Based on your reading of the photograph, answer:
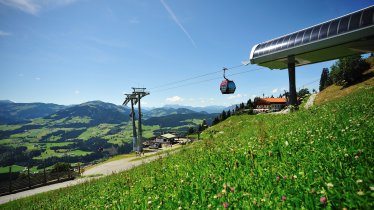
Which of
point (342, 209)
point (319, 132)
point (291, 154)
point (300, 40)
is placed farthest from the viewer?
point (300, 40)

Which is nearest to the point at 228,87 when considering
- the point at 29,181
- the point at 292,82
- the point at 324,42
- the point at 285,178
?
the point at 292,82

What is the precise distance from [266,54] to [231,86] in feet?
18.9

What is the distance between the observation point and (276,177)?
4.88 metres

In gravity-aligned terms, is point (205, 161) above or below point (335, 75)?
below

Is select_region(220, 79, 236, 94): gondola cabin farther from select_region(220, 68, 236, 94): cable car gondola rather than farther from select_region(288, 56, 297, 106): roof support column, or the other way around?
select_region(288, 56, 297, 106): roof support column

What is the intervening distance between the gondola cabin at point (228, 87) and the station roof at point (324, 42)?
3712 mm

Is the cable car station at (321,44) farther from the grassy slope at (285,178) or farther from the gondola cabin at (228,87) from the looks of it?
the grassy slope at (285,178)

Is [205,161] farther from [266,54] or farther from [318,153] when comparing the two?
[266,54]

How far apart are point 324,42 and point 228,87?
11.4 m

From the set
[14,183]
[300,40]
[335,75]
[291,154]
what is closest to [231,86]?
[300,40]

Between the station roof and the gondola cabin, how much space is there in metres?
3.71

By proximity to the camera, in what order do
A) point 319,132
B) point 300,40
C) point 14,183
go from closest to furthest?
point 319,132, point 300,40, point 14,183

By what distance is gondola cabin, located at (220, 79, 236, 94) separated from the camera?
94.5ft

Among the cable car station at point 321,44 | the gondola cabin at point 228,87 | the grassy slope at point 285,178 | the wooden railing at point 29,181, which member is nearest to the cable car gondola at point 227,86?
the gondola cabin at point 228,87
